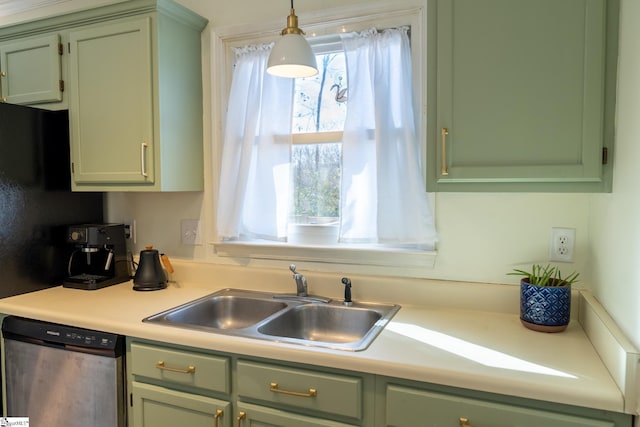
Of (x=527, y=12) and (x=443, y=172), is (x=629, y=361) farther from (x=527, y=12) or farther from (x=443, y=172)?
(x=527, y=12)

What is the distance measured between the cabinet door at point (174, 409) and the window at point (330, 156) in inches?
29.1

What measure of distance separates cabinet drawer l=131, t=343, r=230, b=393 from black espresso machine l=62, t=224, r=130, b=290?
27.2 inches

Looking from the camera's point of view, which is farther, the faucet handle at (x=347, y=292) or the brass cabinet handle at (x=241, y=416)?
the faucet handle at (x=347, y=292)

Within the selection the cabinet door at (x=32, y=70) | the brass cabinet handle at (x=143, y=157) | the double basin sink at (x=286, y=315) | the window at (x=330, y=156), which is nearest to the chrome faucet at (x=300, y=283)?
the double basin sink at (x=286, y=315)

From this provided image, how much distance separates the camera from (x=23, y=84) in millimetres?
2102

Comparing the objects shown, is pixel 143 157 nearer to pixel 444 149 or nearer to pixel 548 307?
pixel 444 149

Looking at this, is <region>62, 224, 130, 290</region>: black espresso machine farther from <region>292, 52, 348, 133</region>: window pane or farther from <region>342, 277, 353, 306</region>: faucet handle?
<region>342, 277, 353, 306</region>: faucet handle

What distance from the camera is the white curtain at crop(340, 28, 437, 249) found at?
1.75 m

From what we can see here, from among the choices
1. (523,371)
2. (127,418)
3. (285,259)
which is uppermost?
(285,259)

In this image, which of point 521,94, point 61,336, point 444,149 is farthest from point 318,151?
point 61,336

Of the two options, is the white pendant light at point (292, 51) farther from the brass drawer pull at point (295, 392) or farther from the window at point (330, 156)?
the brass drawer pull at point (295, 392)

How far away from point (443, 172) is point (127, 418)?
54.7 inches

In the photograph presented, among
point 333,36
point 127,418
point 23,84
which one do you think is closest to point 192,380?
point 127,418

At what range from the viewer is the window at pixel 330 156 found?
1.76m
